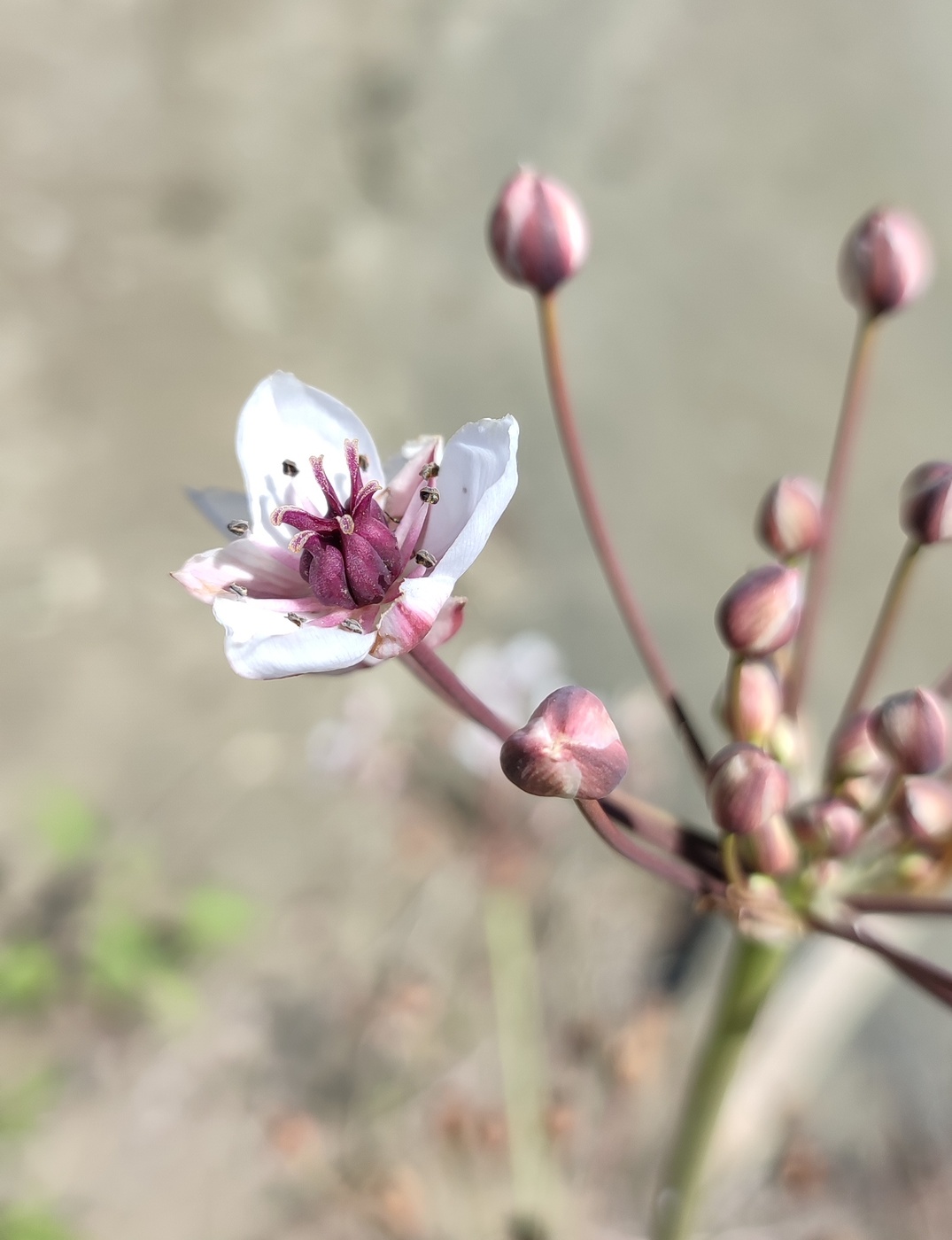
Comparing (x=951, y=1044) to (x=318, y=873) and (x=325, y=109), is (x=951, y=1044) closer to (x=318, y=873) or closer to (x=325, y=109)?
(x=318, y=873)

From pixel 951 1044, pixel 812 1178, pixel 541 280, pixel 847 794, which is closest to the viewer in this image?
pixel 847 794

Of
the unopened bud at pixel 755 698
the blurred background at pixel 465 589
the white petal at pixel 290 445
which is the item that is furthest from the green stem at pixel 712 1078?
the blurred background at pixel 465 589

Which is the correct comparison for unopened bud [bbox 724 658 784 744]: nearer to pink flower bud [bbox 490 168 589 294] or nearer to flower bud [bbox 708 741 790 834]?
flower bud [bbox 708 741 790 834]

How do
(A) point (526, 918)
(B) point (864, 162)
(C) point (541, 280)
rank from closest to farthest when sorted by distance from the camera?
1. (C) point (541, 280)
2. (A) point (526, 918)
3. (B) point (864, 162)

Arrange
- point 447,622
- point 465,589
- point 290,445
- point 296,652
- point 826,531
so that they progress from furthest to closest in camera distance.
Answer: point 465,589 → point 826,531 → point 290,445 → point 447,622 → point 296,652

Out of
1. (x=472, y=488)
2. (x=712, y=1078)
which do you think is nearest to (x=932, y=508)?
(x=472, y=488)

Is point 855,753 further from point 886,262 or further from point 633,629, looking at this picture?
point 886,262

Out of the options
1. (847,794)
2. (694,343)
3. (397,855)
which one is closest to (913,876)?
(847,794)
